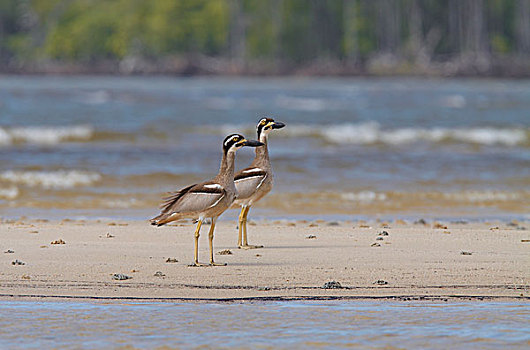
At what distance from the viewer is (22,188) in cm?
1627

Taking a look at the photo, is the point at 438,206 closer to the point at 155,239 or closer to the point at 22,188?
the point at 155,239

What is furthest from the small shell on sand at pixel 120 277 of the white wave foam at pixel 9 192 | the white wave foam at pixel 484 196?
the white wave foam at pixel 484 196

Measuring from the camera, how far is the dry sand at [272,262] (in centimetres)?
805

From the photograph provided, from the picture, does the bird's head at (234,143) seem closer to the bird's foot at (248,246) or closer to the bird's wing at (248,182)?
the bird's wing at (248,182)

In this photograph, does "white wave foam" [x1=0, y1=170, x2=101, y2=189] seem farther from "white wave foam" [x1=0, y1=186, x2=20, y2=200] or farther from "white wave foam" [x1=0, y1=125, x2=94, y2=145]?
"white wave foam" [x1=0, y1=125, x2=94, y2=145]

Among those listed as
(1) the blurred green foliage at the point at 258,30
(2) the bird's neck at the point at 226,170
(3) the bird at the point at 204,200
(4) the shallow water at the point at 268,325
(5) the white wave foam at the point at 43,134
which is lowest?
(4) the shallow water at the point at 268,325

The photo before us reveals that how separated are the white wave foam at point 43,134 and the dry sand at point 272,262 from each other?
566 inches

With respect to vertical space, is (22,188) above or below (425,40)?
below

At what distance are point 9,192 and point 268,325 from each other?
31.1ft

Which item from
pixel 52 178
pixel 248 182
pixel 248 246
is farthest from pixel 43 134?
pixel 248 246

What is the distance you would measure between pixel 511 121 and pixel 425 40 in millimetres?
64187

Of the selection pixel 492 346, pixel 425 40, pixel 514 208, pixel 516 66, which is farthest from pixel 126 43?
pixel 492 346

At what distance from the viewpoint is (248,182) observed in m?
10.6

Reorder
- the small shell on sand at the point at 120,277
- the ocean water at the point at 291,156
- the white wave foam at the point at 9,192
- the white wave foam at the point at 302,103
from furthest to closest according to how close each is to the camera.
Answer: the white wave foam at the point at 302,103 < the white wave foam at the point at 9,192 < the ocean water at the point at 291,156 < the small shell on sand at the point at 120,277
